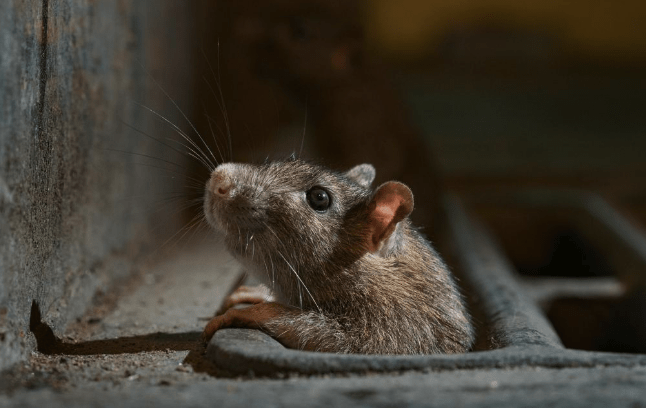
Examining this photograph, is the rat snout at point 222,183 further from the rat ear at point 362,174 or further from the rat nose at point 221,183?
the rat ear at point 362,174

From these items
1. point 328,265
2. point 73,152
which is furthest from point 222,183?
point 73,152

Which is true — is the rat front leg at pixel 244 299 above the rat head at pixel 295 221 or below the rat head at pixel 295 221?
below

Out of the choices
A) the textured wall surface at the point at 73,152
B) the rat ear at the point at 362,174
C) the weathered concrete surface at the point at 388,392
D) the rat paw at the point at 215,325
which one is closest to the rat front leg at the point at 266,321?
the rat paw at the point at 215,325

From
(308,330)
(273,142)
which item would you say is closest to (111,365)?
(308,330)

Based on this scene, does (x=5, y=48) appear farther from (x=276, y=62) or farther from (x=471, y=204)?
(x=471, y=204)

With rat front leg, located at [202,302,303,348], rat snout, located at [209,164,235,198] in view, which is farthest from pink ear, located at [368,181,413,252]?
rat snout, located at [209,164,235,198]

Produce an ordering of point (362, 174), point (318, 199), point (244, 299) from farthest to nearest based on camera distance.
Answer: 1. point (362, 174)
2. point (244, 299)
3. point (318, 199)

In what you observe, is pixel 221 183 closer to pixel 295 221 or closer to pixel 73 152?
pixel 295 221
